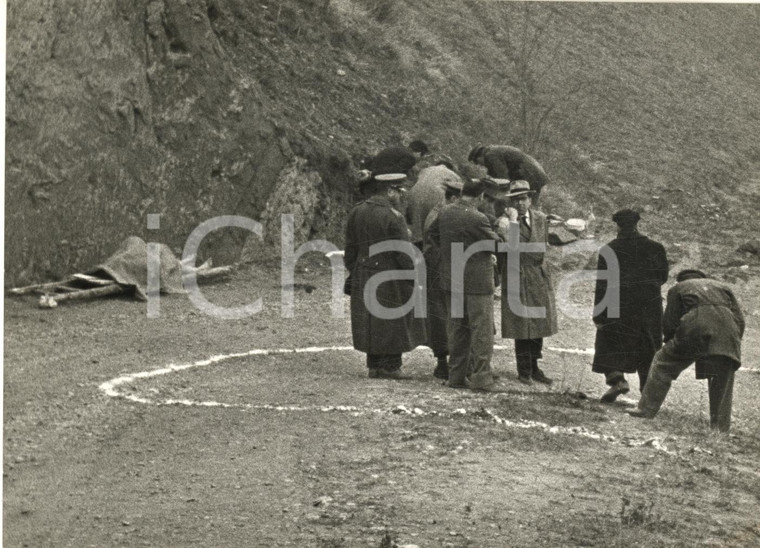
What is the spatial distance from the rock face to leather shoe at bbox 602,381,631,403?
4.22 meters

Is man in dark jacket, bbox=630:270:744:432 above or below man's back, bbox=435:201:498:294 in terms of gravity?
below

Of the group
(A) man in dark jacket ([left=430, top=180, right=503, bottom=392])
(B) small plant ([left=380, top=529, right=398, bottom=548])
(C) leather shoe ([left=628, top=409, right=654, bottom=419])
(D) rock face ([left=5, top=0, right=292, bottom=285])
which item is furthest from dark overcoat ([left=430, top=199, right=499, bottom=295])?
(D) rock face ([left=5, top=0, right=292, bottom=285])

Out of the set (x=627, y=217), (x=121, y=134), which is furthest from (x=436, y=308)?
(x=121, y=134)

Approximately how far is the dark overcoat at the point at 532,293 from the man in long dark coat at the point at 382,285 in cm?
66

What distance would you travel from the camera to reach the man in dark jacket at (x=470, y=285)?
932 centimetres

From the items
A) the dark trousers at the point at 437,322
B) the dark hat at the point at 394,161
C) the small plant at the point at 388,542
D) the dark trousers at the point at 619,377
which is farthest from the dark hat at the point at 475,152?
the small plant at the point at 388,542

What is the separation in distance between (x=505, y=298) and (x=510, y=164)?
1.10 metres

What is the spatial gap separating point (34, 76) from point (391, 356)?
11.3 ft

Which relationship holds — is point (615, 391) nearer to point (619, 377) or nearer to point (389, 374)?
point (619, 377)

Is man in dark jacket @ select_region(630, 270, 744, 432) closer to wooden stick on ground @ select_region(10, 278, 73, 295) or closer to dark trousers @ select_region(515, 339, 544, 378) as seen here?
dark trousers @ select_region(515, 339, 544, 378)

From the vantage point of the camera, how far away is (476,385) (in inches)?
367

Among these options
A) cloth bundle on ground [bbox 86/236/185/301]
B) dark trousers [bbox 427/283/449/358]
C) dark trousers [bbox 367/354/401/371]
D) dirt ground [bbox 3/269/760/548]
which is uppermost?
cloth bundle on ground [bbox 86/236/185/301]

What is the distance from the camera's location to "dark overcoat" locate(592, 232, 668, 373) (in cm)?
946

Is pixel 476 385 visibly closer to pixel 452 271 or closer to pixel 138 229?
pixel 452 271
